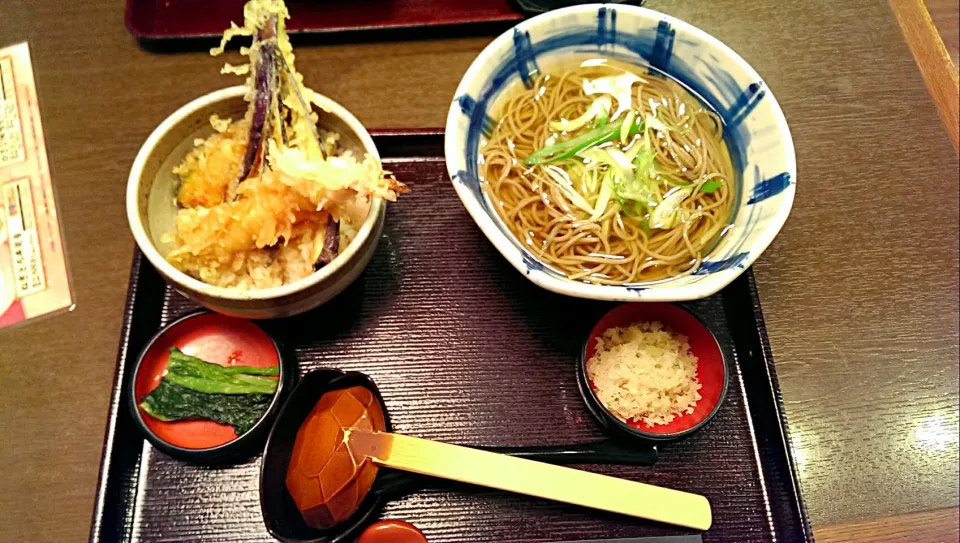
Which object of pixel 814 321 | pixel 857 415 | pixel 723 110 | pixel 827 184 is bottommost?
pixel 857 415

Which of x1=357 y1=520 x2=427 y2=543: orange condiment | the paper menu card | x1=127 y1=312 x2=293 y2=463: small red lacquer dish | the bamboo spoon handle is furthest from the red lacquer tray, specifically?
x1=357 y1=520 x2=427 y2=543: orange condiment

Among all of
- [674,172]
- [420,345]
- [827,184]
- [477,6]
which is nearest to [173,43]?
[477,6]

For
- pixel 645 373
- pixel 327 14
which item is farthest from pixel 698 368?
pixel 327 14

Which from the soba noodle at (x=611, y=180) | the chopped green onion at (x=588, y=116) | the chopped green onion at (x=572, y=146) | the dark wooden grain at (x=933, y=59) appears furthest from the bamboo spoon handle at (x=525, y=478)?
the dark wooden grain at (x=933, y=59)

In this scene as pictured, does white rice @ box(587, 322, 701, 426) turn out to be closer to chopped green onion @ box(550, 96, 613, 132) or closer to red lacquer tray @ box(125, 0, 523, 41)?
chopped green onion @ box(550, 96, 613, 132)

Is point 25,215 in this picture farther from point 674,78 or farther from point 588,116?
point 674,78

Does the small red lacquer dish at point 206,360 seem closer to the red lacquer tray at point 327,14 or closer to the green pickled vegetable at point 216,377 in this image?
the green pickled vegetable at point 216,377

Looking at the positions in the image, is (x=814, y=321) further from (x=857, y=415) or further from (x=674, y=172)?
(x=674, y=172)
